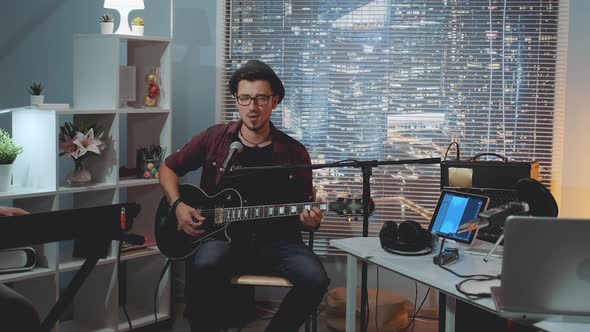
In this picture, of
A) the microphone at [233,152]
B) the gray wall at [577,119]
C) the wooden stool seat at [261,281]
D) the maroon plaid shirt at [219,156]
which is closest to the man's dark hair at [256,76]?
the maroon plaid shirt at [219,156]

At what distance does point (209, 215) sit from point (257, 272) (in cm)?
34

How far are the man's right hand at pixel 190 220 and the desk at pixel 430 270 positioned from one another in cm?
65

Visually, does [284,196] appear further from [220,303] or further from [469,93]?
[469,93]

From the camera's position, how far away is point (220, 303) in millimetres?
3400

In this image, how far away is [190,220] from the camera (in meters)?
3.45

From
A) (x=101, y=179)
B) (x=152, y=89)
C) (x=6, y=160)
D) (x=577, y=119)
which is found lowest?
(x=101, y=179)

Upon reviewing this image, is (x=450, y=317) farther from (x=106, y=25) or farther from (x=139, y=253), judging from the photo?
(x=106, y=25)

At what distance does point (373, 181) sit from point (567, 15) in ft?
4.65

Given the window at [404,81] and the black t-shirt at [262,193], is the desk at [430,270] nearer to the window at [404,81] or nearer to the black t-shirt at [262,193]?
the black t-shirt at [262,193]

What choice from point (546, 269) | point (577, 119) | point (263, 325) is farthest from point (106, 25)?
point (546, 269)

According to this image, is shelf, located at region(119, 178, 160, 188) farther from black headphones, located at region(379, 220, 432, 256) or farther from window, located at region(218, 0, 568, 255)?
black headphones, located at region(379, 220, 432, 256)

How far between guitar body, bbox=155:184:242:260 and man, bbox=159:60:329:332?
0.04 metres

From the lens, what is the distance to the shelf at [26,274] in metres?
3.42

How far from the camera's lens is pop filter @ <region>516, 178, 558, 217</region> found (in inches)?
105
